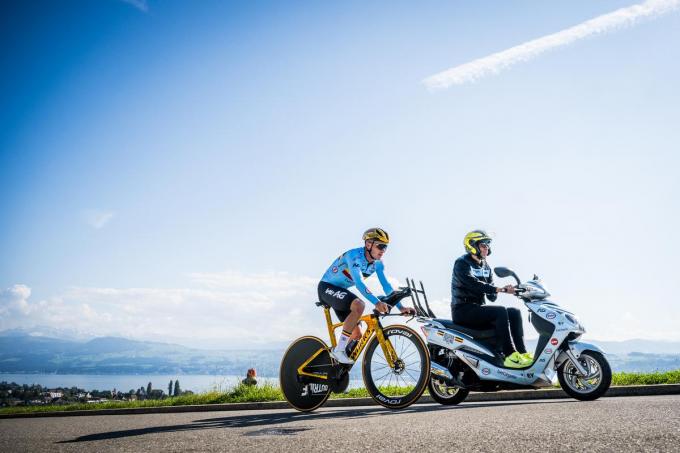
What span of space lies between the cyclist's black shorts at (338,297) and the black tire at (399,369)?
66 centimetres

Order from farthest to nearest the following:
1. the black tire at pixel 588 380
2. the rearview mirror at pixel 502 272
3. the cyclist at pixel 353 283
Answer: the rearview mirror at pixel 502 272 → the cyclist at pixel 353 283 → the black tire at pixel 588 380

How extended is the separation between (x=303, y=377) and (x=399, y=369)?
165cm

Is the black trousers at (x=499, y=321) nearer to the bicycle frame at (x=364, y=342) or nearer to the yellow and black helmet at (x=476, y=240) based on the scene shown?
the yellow and black helmet at (x=476, y=240)

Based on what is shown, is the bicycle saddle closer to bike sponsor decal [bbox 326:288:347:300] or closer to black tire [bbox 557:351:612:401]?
bike sponsor decal [bbox 326:288:347:300]

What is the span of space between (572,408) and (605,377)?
5.07 ft

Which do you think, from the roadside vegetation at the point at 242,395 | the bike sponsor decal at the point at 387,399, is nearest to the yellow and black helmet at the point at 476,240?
the bike sponsor decal at the point at 387,399

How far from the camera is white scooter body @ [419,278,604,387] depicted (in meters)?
7.45

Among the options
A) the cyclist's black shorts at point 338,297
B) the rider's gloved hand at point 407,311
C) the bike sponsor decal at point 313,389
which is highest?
the cyclist's black shorts at point 338,297

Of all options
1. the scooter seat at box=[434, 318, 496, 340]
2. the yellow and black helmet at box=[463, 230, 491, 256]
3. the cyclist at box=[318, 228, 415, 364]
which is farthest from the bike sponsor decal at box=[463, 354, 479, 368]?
the yellow and black helmet at box=[463, 230, 491, 256]

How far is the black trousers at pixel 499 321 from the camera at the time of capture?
7.81 metres

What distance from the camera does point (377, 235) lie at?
23.9 feet

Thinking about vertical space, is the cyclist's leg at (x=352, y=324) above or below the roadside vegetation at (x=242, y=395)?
above

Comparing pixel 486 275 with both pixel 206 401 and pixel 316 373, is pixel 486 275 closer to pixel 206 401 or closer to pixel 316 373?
pixel 316 373

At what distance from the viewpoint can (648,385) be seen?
9.02m
